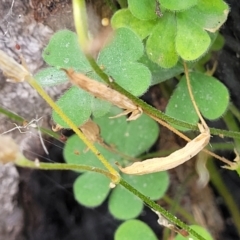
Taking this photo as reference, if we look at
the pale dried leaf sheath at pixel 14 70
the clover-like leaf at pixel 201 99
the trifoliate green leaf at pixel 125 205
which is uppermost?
the pale dried leaf sheath at pixel 14 70

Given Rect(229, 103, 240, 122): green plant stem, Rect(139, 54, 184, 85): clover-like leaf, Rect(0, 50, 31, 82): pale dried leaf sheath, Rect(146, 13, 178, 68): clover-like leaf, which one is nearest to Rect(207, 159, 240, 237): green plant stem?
Rect(229, 103, 240, 122): green plant stem

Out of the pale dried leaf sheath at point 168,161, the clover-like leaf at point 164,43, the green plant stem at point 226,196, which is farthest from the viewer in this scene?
the green plant stem at point 226,196

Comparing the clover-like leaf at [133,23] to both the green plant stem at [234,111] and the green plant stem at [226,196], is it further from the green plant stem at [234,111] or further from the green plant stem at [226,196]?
the green plant stem at [226,196]

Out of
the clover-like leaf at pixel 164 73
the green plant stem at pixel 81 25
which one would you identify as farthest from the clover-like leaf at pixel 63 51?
the green plant stem at pixel 81 25

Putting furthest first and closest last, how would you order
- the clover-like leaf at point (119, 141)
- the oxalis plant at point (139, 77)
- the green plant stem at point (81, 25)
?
1. the clover-like leaf at point (119, 141)
2. the oxalis plant at point (139, 77)
3. the green plant stem at point (81, 25)

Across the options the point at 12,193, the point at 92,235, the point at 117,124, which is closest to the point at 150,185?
the point at 117,124

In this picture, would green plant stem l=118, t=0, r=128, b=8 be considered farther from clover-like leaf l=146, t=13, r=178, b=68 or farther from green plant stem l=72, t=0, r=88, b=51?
green plant stem l=72, t=0, r=88, b=51

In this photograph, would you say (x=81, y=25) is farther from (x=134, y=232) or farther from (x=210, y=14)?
(x=134, y=232)
